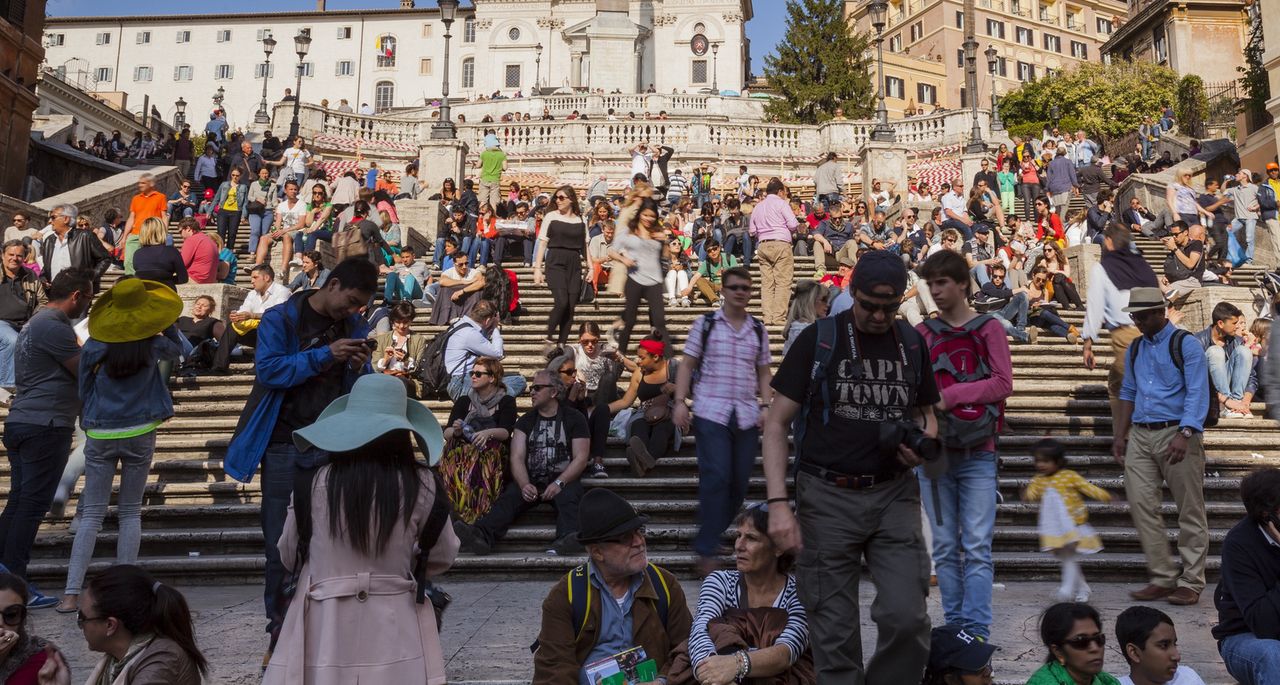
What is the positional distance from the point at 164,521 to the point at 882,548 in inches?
262

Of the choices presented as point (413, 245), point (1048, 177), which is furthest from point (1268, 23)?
point (413, 245)

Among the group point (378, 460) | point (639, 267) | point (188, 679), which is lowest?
point (188, 679)

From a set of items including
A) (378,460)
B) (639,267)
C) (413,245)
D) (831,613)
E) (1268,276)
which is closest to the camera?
(378,460)

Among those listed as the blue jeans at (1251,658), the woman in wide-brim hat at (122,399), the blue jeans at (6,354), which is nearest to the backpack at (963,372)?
the blue jeans at (1251,658)

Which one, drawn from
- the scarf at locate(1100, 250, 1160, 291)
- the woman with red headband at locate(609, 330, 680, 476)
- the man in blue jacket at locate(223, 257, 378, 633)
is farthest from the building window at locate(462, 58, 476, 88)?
the man in blue jacket at locate(223, 257, 378, 633)

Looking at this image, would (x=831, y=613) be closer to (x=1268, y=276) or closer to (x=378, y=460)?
(x=378, y=460)

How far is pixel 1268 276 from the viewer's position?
1479 centimetres

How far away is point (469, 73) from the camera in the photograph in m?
75.6

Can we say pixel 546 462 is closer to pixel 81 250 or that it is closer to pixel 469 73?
pixel 81 250

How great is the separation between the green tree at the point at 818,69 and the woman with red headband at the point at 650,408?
1707 inches

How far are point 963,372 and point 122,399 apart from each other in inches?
195

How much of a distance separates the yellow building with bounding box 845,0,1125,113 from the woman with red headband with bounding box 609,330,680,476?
69.5 m

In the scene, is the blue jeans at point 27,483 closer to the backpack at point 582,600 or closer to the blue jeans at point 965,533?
the backpack at point 582,600

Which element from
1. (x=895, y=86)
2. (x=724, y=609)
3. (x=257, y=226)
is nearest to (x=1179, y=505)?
(x=724, y=609)
